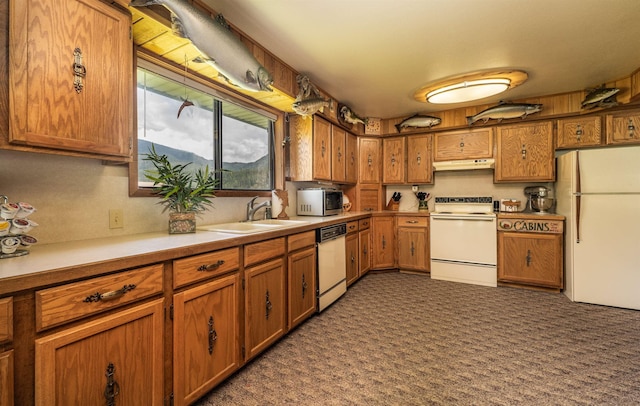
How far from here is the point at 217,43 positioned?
5.48 feet

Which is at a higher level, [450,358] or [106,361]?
[106,361]

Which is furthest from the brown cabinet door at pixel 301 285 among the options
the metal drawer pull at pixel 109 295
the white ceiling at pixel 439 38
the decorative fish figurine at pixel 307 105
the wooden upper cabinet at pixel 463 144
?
the wooden upper cabinet at pixel 463 144

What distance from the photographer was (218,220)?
2.41 metres

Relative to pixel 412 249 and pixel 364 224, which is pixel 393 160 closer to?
pixel 364 224

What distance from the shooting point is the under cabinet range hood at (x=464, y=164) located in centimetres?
386

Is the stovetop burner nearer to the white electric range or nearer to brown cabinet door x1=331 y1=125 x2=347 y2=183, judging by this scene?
the white electric range

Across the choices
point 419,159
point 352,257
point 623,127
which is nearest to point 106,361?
point 352,257

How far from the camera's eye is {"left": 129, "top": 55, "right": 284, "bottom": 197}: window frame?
1.74 m

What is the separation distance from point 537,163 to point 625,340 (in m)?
2.16

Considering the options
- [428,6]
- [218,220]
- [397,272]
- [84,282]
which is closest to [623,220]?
[397,272]

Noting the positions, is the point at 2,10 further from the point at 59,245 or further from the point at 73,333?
the point at 73,333

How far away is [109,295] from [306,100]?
220 centimetres

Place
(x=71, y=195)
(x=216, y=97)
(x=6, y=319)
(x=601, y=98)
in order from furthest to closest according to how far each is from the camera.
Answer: (x=601, y=98) < (x=216, y=97) < (x=71, y=195) < (x=6, y=319)

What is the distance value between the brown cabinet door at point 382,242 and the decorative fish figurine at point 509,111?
1.88 meters
